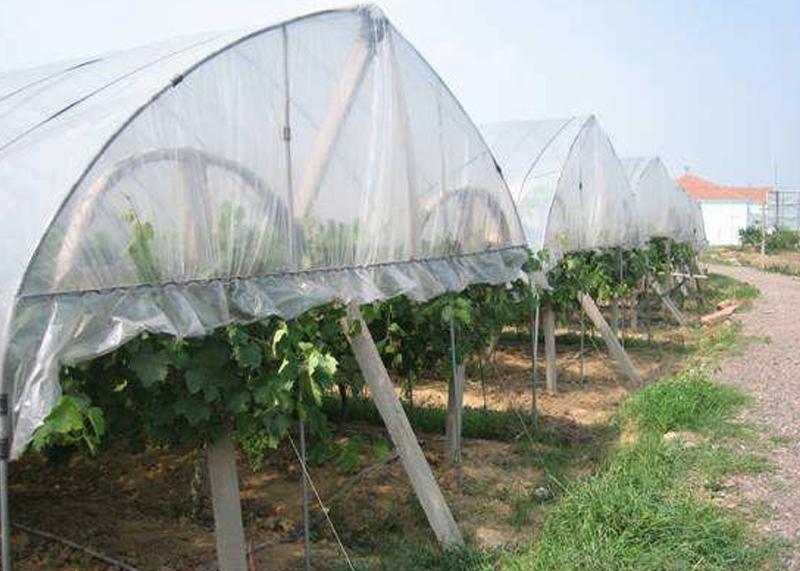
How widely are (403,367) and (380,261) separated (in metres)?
1.79

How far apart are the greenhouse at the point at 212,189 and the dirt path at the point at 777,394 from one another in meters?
2.32

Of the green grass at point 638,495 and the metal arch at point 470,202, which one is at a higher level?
the metal arch at point 470,202

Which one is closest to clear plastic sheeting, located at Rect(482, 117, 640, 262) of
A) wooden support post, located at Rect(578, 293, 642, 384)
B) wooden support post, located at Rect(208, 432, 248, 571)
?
wooden support post, located at Rect(578, 293, 642, 384)

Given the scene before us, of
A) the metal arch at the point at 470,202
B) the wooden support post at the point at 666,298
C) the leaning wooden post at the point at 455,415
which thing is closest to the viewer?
the metal arch at the point at 470,202

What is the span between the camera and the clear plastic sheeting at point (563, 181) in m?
9.33

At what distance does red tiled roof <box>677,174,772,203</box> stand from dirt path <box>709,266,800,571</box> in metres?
41.4

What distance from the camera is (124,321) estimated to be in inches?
117

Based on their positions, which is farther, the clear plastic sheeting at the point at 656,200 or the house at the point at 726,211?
the house at the point at 726,211

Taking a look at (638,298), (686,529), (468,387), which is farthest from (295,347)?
(638,298)

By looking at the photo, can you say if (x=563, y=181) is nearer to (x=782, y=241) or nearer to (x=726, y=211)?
(x=782, y=241)

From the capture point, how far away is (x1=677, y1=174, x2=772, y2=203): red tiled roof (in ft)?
183

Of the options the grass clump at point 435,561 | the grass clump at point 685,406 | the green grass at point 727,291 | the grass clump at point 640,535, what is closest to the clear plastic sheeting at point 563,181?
the grass clump at point 685,406

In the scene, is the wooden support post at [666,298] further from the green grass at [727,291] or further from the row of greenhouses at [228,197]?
the row of greenhouses at [228,197]

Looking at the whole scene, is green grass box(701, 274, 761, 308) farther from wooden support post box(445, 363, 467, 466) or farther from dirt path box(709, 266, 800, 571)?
wooden support post box(445, 363, 467, 466)
